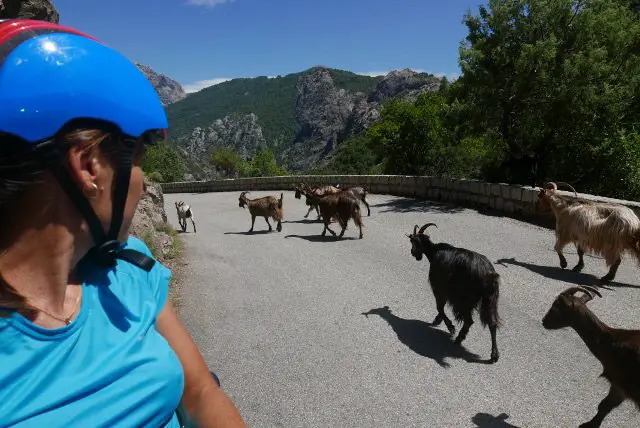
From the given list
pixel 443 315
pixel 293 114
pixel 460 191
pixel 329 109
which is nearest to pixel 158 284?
pixel 443 315

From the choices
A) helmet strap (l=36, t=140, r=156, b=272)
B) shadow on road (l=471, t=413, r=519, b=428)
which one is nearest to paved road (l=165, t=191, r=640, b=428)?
shadow on road (l=471, t=413, r=519, b=428)

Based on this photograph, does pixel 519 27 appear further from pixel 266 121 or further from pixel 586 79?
pixel 266 121

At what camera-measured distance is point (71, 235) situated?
3.70 feet

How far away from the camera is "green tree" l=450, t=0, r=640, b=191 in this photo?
43.1 ft

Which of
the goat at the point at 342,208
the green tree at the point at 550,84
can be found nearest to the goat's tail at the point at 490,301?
the goat at the point at 342,208

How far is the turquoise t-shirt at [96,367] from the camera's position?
1.00 meters

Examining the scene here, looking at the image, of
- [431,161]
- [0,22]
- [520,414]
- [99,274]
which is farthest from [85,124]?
[431,161]

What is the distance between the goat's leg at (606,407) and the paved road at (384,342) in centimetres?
17

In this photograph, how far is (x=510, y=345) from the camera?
4984 mm

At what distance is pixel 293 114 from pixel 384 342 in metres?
165

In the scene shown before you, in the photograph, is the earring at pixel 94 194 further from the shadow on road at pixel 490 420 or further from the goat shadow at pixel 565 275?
the goat shadow at pixel 565 275

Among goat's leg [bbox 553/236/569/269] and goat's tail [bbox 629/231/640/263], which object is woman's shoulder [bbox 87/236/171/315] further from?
goat's leg [bbox 553/236/569/269]

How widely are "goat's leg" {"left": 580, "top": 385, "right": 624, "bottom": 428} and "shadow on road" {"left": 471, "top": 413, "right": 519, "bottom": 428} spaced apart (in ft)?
1.83

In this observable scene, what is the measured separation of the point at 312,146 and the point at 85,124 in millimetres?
147720
